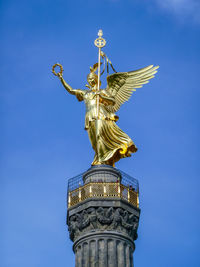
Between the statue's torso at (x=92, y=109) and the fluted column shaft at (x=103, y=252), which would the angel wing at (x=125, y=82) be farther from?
the fluted column shaft at (x=103, y=252)

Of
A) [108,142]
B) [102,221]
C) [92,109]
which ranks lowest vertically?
[102,221]

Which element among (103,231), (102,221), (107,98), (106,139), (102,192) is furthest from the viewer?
(107,98)

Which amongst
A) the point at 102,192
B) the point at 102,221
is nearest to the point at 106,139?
the point at 102,192

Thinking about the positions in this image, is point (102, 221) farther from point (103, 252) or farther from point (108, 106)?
point (108, 106)

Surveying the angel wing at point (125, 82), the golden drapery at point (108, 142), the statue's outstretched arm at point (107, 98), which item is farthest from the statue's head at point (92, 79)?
the golden drapery at point (108, 142)

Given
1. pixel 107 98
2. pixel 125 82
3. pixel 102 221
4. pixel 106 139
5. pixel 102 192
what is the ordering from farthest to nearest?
pixel 125 82
pixel 107 98
pixel 106 139
pixel 102 192
pixel 102 221

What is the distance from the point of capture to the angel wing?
37219 mm

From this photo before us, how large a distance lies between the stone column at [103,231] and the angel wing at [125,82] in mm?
7219

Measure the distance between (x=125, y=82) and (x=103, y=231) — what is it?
10.3 meters

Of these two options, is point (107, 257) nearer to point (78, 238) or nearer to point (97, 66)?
point (78, 238)

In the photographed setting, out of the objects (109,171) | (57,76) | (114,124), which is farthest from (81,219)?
(57,76)

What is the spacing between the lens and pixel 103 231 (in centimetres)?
3062

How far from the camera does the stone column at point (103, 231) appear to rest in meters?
30.0

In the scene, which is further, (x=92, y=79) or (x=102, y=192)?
(x=92, y=79)
